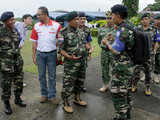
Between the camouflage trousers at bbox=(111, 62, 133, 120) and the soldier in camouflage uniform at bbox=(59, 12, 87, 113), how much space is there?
776mm

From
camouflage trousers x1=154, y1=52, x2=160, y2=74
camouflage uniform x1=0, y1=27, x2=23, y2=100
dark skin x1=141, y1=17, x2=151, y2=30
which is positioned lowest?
camouflage trousers x1=154, y1=52, x2=160, y2=74

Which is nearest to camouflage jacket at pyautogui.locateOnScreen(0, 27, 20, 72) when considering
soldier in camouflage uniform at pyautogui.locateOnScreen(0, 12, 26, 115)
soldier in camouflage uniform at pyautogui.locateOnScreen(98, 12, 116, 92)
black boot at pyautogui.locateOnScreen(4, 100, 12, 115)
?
soldier in camouflage uniform at pyautogui.locateOnScreen(0, 12, 26, 115)

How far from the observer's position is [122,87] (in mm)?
2629

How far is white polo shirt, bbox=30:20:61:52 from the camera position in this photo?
130 inches

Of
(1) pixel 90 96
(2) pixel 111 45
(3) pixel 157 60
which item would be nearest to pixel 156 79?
(3) pixel 157 60

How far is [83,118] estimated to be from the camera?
316 centimetres

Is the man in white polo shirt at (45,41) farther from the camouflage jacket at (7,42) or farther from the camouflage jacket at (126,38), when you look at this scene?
the camouflage jacket at (126,38)

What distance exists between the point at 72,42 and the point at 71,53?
204mm

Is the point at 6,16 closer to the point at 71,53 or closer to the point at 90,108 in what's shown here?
the point at 71,53

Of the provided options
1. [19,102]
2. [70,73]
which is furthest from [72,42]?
[19,102]

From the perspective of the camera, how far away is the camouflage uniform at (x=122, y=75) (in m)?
2.38

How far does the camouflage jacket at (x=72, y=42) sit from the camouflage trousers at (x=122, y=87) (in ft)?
2.56

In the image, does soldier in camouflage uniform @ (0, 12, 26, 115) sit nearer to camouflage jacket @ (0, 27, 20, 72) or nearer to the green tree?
camouflage jacket @ (0, 27, 20, 72)

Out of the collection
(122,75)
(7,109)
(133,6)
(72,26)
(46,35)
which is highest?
(133,6)
